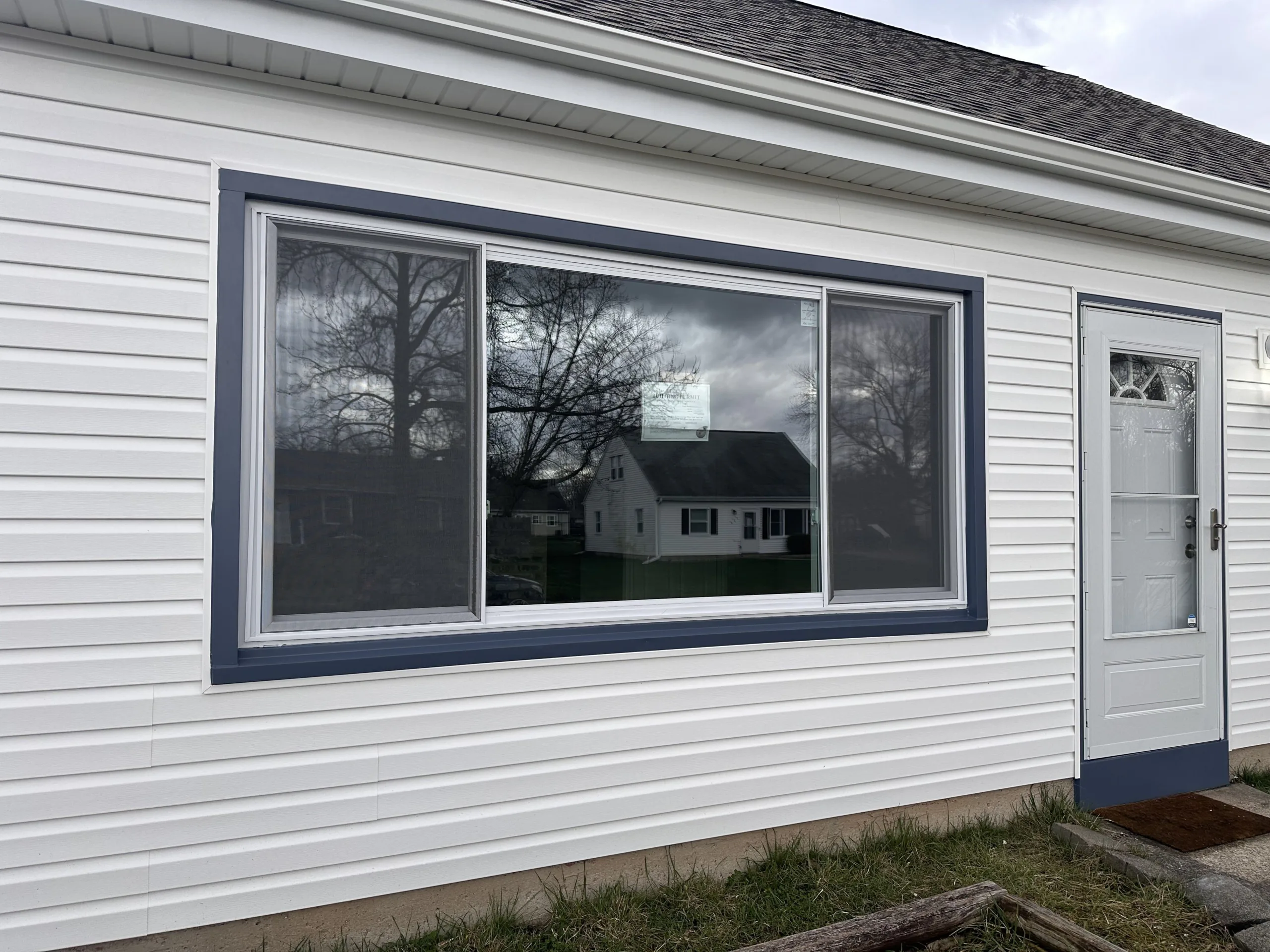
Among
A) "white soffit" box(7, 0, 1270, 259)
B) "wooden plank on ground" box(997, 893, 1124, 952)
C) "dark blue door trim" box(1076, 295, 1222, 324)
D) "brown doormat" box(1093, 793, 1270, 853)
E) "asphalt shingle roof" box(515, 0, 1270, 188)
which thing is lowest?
"brown doormat" box(1093, 793, 1270, 853)

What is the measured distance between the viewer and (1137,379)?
14.4 ft

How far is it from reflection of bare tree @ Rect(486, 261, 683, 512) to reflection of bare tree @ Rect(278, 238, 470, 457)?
0.14 m

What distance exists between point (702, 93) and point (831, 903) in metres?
2.99

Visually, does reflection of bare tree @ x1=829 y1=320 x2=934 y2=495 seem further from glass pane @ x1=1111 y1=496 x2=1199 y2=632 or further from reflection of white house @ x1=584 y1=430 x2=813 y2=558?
glass pane @ x1=1111 y1=496 x2=1199 y2=632

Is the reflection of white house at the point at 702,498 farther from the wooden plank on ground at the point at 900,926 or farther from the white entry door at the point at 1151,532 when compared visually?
the white entry door at the point at 1151,532

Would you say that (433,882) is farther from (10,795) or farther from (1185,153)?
(1185,153)

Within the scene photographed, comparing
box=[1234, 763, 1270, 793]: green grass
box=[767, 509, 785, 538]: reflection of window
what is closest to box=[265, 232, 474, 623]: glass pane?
box=[767, 509, 785, 538]: reflection of window

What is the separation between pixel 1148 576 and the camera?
440 centimetres

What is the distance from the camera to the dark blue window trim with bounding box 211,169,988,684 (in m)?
2.63

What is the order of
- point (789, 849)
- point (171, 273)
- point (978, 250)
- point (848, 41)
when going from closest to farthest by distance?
point (171, 273)
point (789, 849)
point (978, 250)
point (848, 41)

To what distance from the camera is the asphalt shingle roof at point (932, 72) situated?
136 inches

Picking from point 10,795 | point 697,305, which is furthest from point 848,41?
point 10,795

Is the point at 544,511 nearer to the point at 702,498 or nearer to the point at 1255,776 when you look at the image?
the point at 702,498

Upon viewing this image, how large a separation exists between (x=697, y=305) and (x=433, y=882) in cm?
234
